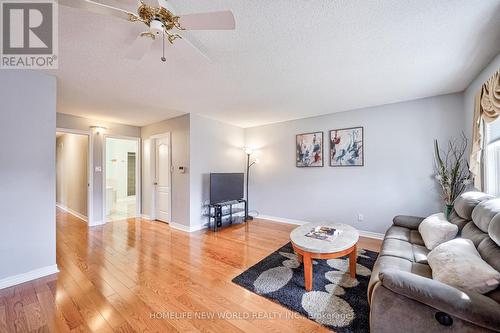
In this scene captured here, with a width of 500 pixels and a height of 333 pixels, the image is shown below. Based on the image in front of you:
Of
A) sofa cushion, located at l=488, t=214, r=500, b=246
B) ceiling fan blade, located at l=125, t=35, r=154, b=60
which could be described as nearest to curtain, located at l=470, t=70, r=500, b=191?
sofa cushion, located at l=488, t=214, r=500, b=246

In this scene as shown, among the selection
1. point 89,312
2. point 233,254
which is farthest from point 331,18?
point 89,312

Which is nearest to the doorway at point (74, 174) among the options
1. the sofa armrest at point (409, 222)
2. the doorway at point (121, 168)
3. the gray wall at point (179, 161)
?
the doorway at point (121, 168)

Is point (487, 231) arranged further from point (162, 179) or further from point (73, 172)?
point (73, 172)

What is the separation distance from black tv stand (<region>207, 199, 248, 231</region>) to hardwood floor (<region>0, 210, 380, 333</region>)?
73 centimetres

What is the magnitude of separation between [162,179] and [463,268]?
4886 millimetres

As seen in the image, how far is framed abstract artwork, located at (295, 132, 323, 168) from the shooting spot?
4152mm

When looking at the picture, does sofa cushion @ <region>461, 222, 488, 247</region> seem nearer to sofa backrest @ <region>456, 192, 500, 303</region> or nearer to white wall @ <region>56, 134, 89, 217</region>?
sofa backrest @ <region>456, 192, 500, 303</region>

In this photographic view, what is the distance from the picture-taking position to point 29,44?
182 centimetres

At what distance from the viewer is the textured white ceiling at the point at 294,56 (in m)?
1.45

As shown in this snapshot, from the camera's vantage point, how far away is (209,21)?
49.4 inches

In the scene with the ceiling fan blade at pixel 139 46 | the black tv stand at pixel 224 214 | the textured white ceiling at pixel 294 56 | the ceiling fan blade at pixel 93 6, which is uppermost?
the textured white ceiling at pixel 294 56

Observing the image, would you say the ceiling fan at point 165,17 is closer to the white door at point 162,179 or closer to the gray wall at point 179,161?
the gray wall at point 179,161

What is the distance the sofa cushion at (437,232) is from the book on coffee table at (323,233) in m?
0.85

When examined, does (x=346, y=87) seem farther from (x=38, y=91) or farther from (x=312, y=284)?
(x=38, y=91)
